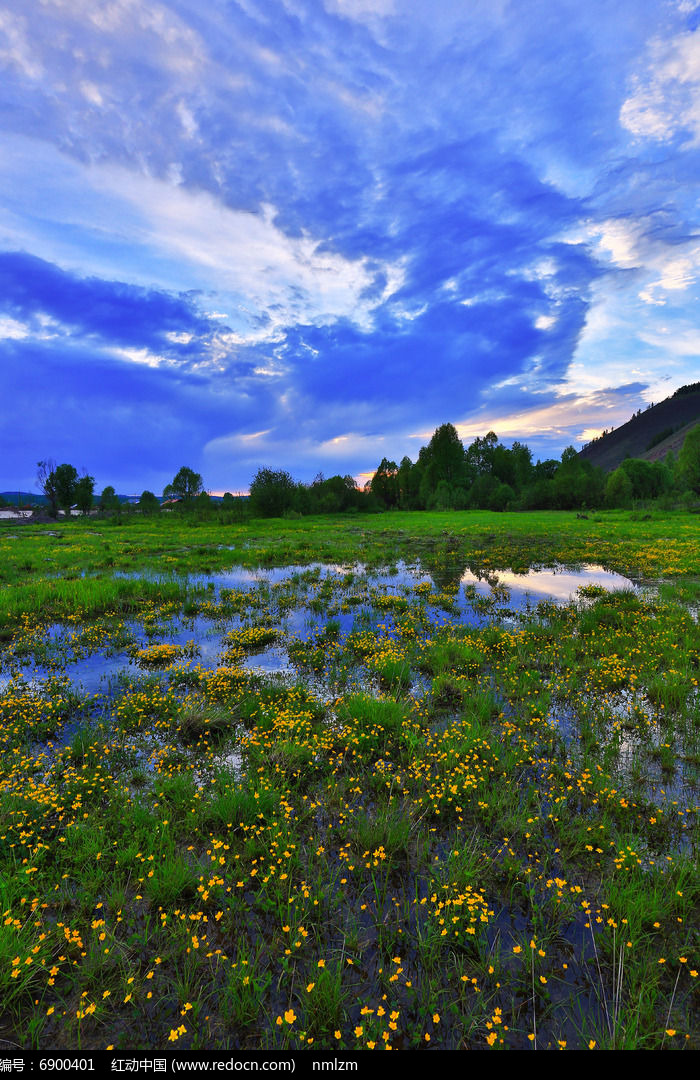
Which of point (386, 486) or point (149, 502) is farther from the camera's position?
point (386, 486)

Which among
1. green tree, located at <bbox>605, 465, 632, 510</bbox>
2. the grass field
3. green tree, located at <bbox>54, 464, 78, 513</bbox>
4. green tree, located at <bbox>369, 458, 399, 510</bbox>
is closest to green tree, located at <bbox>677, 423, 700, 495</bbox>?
green tree, located at <bbox>605, 465, 632, 510</bbox>

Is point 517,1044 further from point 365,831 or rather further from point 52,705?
point 52,705

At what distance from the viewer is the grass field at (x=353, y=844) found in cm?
297

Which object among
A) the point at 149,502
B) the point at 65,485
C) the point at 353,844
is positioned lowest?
the point at 353,844

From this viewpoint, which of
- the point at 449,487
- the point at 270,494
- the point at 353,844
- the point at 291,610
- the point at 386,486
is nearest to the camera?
the point at 353,844

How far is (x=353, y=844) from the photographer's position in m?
4.55

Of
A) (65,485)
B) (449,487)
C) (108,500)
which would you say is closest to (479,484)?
(449,487)

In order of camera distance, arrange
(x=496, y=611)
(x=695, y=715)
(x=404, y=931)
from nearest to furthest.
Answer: (x=404, y=931) < (x=695, y=715) < (x=496, y=611)

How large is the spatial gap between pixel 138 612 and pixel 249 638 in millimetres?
5767

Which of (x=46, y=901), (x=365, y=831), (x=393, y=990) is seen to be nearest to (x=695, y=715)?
(x=365, y=831)

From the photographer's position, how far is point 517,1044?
277 cm

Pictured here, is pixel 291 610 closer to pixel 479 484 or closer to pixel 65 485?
pixel 479 484

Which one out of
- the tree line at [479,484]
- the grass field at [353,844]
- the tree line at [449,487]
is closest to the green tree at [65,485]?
the tree line at [449,487]

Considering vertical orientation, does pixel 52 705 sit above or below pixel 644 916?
above
